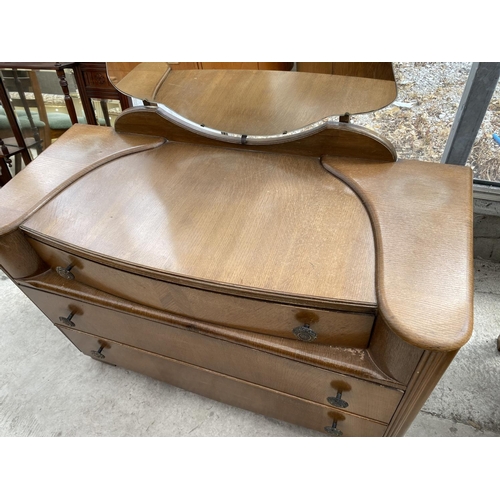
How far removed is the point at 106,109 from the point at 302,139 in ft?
3.37

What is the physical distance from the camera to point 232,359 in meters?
0.97

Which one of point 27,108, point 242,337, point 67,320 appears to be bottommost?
point 67,320

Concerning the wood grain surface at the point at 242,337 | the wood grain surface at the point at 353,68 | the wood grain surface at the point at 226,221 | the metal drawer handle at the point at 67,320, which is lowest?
the metal drawer handle at the point at 67,320

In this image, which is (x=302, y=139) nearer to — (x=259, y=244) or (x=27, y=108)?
(x=259, y=244)

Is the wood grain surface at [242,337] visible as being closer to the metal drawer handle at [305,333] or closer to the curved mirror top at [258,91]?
the metal drawer handle at [305,333]

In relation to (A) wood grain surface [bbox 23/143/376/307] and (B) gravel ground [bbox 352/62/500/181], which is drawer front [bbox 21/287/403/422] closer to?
(A) wood grain surface [bbox 23/143/376/307]

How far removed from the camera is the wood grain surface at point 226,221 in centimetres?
74

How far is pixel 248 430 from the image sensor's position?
4.15 feet

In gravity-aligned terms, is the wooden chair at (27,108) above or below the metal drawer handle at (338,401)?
above


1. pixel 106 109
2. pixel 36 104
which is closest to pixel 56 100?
pixel 36 104

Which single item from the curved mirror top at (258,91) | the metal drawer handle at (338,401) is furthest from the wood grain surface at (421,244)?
the metal drawer handle at (338,401)

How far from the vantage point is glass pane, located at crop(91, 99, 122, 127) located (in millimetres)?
1577

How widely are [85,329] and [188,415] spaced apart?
1.52 feet

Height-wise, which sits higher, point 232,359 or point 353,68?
point 353,68
